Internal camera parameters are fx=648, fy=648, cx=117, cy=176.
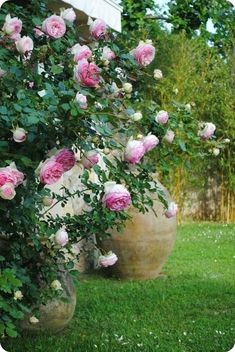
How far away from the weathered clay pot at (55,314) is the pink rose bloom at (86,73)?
142cm

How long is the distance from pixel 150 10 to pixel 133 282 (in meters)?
3.40

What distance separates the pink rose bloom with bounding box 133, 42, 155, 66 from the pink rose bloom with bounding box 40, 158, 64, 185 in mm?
699

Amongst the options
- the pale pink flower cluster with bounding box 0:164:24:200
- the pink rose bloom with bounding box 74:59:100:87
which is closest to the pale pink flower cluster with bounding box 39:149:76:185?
the pale pink flower cluster with bounding box 0:164:24:200

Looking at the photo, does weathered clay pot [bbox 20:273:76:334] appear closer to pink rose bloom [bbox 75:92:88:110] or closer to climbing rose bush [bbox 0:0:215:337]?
climbing rose bush [bbox 0:0:215:337]

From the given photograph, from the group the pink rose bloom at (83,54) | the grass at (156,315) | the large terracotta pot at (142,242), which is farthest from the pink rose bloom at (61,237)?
the large terracotta pot at (142,242)

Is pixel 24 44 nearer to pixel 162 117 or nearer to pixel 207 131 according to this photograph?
pixel 162 117

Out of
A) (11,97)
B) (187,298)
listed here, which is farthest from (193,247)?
(11,97)

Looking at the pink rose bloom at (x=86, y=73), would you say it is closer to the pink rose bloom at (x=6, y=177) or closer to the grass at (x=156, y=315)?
the pink rose bloom at (x=6, y=177)

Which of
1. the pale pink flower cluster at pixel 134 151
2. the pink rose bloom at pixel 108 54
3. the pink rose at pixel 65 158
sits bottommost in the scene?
the pink rose at pixel 65 158

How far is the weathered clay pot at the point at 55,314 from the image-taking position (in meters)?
3.24

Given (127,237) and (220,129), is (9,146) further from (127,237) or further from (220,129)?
(220,129)

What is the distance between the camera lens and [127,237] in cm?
489

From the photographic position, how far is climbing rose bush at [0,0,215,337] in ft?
6.66

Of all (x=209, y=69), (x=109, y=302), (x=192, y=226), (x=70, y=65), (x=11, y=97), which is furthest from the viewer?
(x=209, y=69)
